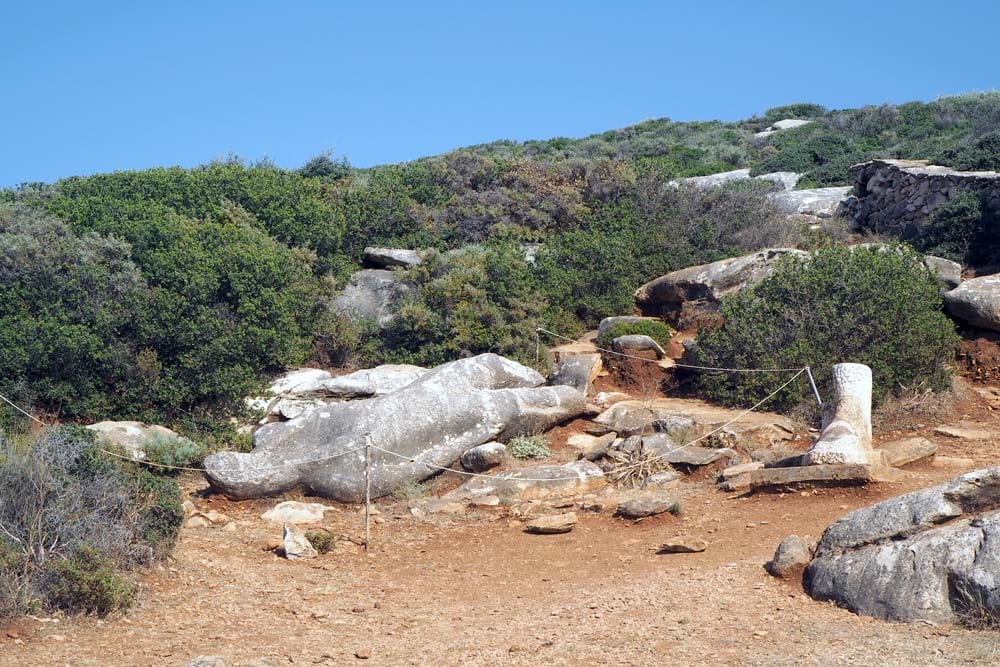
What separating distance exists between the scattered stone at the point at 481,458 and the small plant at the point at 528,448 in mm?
401

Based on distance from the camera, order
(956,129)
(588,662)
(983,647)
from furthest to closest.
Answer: (956,129) → (588,662) → (983,647)

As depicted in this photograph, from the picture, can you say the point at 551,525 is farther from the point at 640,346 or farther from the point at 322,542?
the point at 640,346

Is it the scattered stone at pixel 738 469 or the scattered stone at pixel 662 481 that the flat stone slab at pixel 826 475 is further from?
the scattered stone at pixel 662 481

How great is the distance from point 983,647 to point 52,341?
12.4m

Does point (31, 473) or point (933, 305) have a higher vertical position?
point (933, 305)

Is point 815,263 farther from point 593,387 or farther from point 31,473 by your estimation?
point 31,473

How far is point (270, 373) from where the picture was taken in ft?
49.0

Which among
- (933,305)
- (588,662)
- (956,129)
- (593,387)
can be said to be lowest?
(588,662)

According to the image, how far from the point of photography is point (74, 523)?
25.7ft

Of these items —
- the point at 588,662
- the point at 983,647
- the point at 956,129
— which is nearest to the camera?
the point at 983,647

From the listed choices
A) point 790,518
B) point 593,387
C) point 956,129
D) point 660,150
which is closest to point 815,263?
point 593,387

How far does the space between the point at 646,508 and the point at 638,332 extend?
6743 mm

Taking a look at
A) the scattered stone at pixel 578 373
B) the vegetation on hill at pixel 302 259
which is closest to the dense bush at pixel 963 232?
the vegetation on hill at pixel 302 259

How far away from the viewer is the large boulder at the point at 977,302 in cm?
1474
